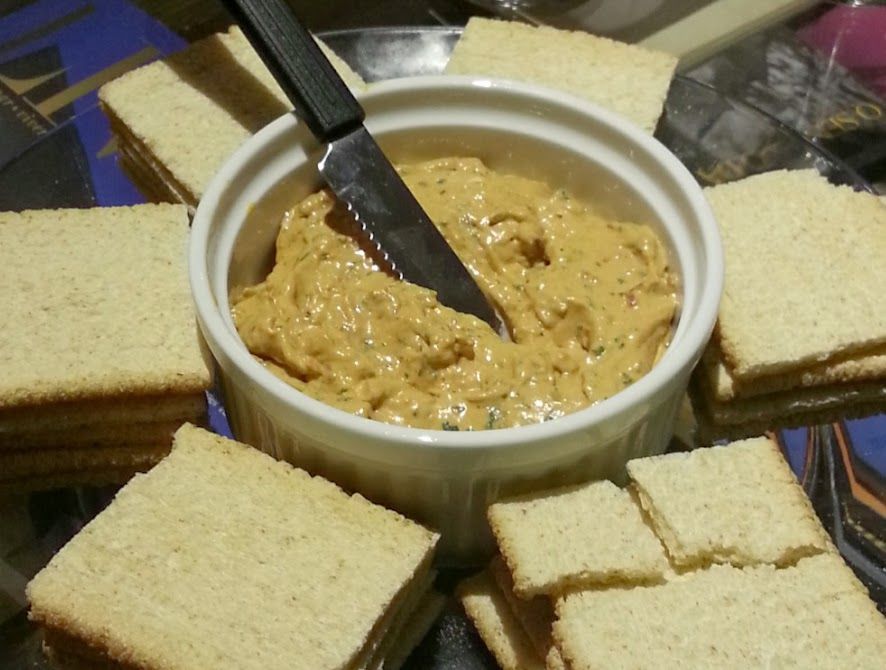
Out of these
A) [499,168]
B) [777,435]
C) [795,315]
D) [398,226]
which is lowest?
[777,435]

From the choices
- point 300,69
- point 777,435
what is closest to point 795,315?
point 777,435

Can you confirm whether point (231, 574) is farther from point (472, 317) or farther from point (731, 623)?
point (731, 623)

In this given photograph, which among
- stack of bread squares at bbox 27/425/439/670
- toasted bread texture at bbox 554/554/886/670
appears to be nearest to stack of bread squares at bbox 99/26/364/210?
stack of bread squares at bbox 27/425/439/670

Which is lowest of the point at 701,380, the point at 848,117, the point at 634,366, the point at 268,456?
the point at 848,117

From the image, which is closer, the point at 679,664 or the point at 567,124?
the point at 679,664

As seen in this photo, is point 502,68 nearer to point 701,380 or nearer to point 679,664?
point 701,380

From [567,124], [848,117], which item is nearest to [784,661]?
[567,124]

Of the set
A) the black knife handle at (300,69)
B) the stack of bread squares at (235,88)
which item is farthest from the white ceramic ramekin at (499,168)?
the stack of bread squares at (235,88)

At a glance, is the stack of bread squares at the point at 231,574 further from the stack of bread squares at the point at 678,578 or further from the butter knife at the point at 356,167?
the butter knife at the point at 356,167
